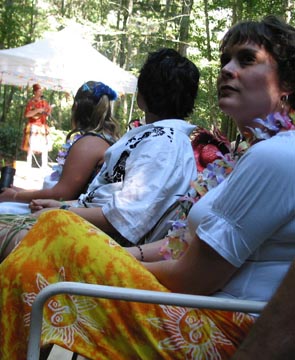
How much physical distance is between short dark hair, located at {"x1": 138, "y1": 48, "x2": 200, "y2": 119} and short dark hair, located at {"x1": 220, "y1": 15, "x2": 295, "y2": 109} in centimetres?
75

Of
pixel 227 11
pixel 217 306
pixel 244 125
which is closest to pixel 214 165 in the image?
pixel 244 125

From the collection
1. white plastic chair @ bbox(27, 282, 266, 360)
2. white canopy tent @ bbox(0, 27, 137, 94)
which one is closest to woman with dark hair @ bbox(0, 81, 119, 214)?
white plastic chair @ bbox(27, 282, 266, 360)

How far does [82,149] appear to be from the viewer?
2.91 m

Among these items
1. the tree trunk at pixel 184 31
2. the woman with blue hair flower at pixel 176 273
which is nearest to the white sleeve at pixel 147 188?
the woman with blue hair flower at pixel 176 273

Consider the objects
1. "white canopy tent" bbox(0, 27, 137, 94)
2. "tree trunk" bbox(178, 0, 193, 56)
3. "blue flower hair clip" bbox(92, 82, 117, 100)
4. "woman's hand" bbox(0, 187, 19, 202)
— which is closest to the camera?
"woman's hand" bbox(0, 187, 19, 202)

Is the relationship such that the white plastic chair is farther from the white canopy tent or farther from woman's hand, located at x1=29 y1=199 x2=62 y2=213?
the white canopy tent

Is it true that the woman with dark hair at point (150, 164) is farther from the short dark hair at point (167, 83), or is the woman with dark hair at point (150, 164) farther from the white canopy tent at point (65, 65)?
the white canopy tent at point (65, 65)

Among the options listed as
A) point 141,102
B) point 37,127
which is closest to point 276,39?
point 141,102

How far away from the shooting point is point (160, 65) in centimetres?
264

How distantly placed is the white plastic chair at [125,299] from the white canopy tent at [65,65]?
9.86 metres

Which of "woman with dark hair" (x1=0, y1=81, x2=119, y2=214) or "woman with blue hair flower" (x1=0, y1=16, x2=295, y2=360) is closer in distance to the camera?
"woman with blue hair flower" (x1=0, y1=16, x2=295, y2=360)

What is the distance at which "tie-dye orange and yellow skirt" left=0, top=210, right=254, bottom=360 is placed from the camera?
4.36 feet

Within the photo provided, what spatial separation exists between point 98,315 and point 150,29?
1976cm

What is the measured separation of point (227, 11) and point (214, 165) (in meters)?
13.9
